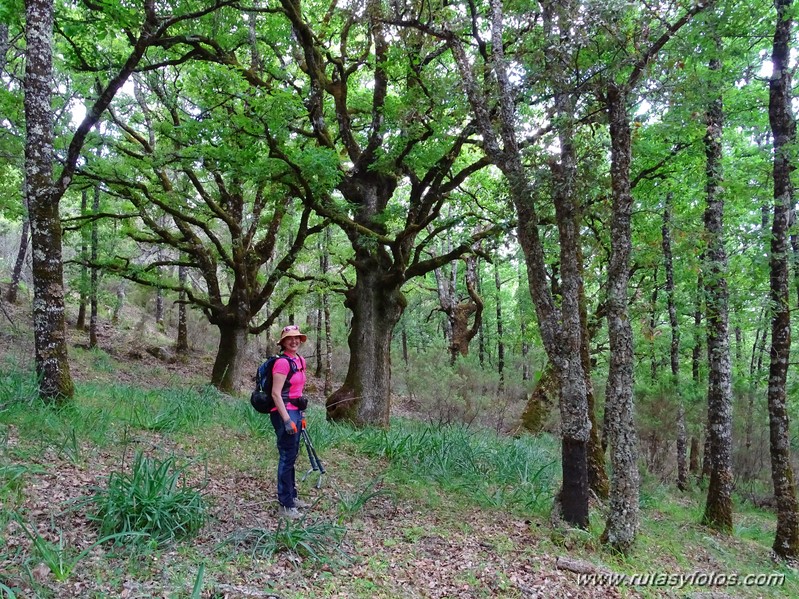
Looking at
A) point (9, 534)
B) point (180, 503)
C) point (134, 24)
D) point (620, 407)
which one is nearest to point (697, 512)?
point (620, 407)

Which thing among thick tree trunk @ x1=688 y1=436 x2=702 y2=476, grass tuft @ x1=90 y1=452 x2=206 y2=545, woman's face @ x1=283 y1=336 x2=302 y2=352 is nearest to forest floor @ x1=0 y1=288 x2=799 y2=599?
grass tuft @ x1=90 y1=452 x2=206 y2=545

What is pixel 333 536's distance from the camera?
180 inches

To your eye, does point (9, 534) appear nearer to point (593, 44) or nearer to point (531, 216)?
point (531, 216)

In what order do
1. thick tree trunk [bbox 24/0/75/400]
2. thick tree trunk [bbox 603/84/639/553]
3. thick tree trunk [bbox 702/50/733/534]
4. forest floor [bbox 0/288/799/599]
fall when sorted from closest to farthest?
forest floor [bbox 0/288/799/599], thick tree trunk [bbox 603/84/639/553], thick tree trunk [bbox 24/0/75/400], thick tree trunk [bbox 702/50/733/534]

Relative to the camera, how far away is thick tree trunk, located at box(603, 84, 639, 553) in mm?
5246

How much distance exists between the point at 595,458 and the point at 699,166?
604 cm

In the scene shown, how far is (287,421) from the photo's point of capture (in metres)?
4.73

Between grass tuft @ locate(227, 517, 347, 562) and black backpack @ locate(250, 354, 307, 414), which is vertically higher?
black backpack @ locate(250, 354, 307, 414)

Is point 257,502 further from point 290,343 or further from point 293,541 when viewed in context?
point 290,343

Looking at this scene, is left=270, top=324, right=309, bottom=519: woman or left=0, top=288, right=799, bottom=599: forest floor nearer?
left=0, top=288, right=799, bottom=599: forest floor

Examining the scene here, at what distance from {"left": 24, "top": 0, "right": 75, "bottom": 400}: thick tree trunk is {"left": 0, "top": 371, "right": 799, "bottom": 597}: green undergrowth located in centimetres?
44

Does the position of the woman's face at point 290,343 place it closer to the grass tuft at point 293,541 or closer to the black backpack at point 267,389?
the black backpack at point 267,389

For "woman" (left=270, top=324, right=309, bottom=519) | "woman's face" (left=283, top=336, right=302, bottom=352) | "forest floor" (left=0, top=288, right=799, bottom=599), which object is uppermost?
"woman's face" (left=283, top=336, right=302, bottom=352)

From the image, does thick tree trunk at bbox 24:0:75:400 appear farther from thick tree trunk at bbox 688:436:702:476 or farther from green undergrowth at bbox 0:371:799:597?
thick tree trunk at bbox 688:436:702:476
